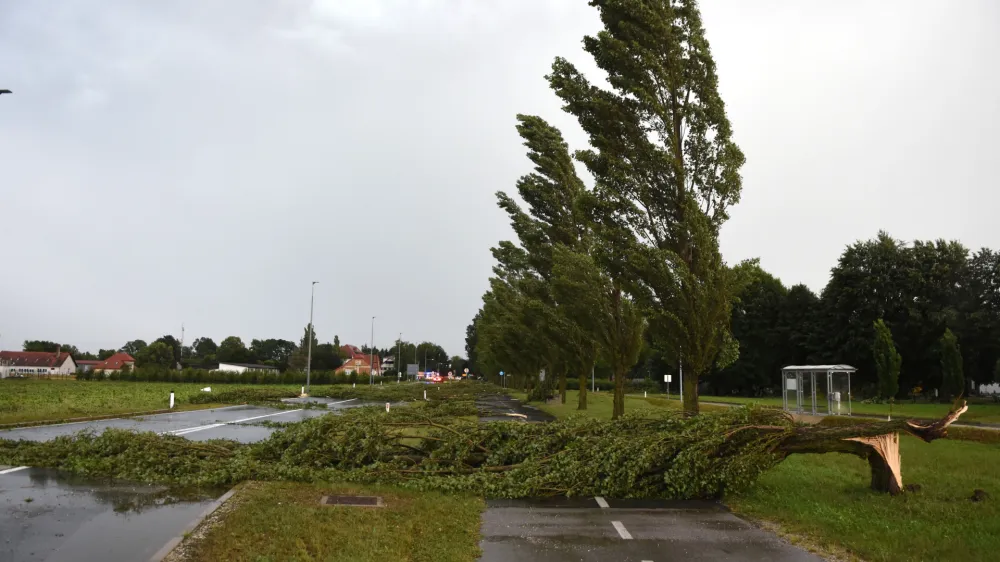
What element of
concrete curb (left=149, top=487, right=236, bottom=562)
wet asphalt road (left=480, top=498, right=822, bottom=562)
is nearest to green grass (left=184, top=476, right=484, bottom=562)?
concrete curb (left=149, top=487, right=236, bottom=562)

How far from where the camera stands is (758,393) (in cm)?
7319

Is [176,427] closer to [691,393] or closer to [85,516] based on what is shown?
[85,516]

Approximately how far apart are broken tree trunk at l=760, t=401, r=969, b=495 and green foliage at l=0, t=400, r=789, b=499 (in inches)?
18.7

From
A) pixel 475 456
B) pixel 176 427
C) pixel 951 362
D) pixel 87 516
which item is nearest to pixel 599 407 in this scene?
pixel 176 427

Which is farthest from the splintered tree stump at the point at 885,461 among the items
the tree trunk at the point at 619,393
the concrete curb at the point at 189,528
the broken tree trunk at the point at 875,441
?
the tree trunk at the point at 619,393

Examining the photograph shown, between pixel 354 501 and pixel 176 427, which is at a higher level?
pixel 354 501

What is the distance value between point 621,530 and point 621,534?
232 millimetres

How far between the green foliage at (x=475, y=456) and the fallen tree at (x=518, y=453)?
20 millimetres

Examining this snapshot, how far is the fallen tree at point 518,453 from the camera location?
1065 centimetres

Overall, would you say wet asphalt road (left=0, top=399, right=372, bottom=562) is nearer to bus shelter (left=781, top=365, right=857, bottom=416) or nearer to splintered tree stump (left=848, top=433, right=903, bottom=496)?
splintered tree stump (left=848, top=433, right=903, bottom=496)

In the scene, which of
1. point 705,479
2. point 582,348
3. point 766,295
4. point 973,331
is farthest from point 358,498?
point 766,295

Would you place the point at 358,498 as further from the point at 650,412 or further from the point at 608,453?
the point at 650,412

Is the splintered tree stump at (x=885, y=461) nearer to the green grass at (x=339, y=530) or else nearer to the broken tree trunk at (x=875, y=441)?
the broken tree trunk at (x=875, y=441)

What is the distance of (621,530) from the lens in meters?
8.68
